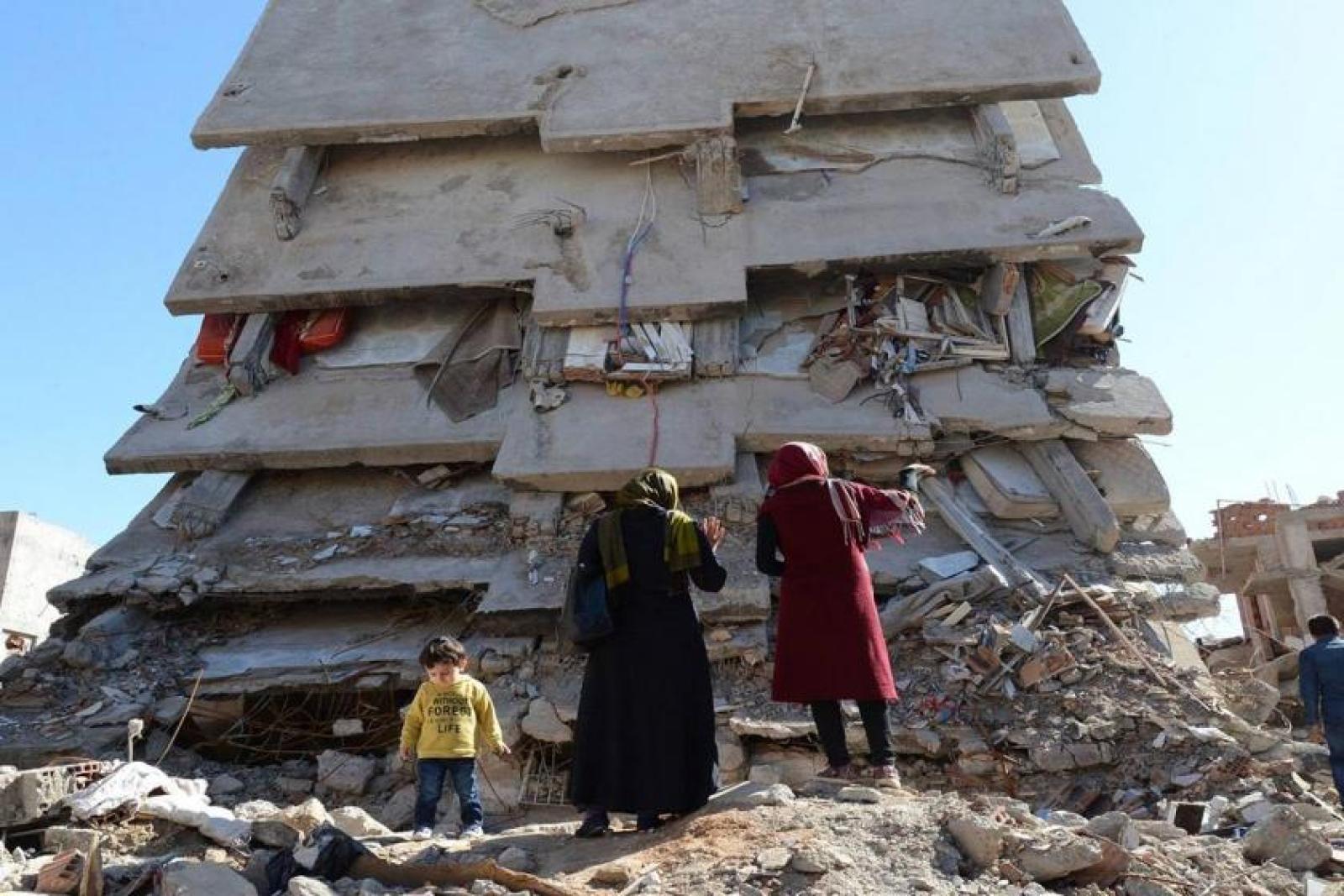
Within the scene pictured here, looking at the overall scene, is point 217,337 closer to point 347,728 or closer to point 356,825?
point 347,728

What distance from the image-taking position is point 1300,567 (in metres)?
20.1

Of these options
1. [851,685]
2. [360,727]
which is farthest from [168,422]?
[851,685]

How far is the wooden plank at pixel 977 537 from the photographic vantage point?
9.08 m

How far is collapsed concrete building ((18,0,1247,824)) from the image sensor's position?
30.5 feet

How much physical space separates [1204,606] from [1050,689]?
1898 mm

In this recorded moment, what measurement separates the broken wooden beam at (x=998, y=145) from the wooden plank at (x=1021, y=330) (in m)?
0.91

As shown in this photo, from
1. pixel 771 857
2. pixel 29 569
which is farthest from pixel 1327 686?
pixel 29 569

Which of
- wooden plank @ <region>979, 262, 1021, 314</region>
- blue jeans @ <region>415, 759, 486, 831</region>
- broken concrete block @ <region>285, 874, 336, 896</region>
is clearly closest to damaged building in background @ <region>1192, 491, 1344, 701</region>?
wooden plank @ <region>979, 262, 1021, 314</region>

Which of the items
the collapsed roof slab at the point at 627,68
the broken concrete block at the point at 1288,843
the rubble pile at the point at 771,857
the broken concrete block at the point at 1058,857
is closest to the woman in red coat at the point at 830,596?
the rubble pile at the point at 771,857

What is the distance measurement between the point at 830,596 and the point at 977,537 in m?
4.16

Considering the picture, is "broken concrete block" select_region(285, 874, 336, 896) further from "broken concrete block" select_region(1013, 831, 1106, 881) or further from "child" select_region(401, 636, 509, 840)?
"broken concrete block" select_region(1013, 831, 1106, 881)

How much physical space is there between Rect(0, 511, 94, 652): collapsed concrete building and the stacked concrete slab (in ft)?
28.9

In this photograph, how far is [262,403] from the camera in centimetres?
1116

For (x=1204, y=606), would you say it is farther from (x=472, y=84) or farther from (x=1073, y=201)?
(x=472, y=84)
